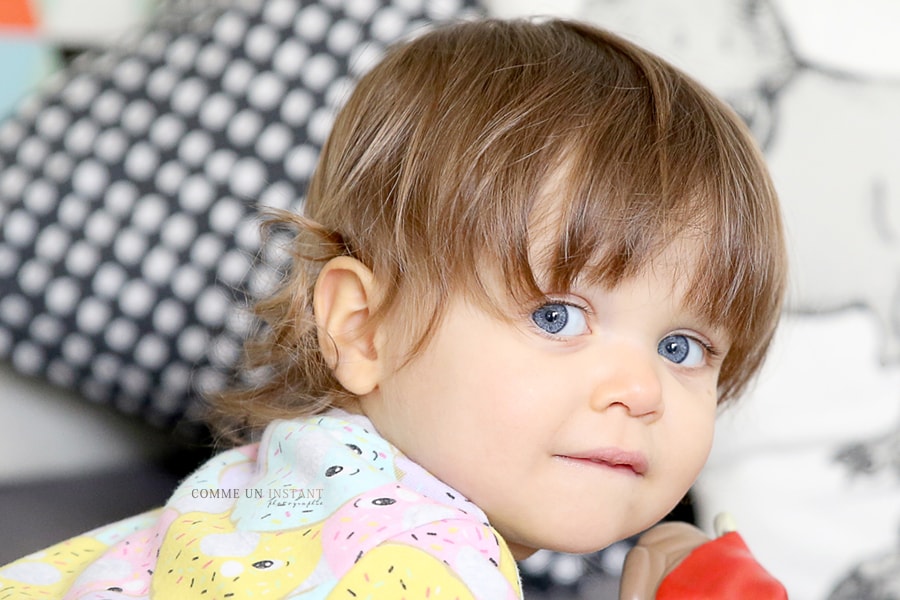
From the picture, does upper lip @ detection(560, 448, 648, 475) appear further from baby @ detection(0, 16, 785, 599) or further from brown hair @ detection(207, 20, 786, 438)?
brown hair @ detection(207, 20, 786, 438)

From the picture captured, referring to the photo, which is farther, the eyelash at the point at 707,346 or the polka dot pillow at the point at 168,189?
the polka dot pillow at the point at 168,189

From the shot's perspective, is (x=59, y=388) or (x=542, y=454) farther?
(x=59, y=388)

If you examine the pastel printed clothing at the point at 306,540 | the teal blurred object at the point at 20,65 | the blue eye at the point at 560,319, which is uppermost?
the teal blurred object at the point at 20,65

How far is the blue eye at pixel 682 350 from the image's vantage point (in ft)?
2.55

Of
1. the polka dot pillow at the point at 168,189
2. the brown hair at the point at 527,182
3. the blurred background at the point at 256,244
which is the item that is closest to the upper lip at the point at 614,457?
the brown hair at the point at 527,182

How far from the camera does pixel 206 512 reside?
0.75 m

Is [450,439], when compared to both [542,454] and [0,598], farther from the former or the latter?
[0,598]

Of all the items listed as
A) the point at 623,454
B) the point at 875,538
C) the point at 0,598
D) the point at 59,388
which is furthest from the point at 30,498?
the point at 875,538

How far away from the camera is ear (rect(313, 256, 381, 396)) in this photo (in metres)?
0.80

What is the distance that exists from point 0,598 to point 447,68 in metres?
0.50

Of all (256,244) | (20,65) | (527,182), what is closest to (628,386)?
(527,182)

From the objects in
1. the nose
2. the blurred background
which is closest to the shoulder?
the nose

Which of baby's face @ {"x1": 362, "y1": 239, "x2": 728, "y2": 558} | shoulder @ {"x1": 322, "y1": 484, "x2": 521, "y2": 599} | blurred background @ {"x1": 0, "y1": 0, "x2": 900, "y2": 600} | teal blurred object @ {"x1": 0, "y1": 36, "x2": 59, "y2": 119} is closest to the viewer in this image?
shoulder @ {"x1": 322, "y1": 484, "x2": 521, "y2": 599}

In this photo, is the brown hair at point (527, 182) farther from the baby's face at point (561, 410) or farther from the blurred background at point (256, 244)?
the blurred background at point (256, 244)
